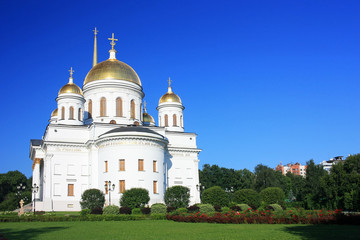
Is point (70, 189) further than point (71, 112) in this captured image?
No

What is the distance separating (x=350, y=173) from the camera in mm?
35156

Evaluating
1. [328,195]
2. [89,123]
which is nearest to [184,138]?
[89,123]

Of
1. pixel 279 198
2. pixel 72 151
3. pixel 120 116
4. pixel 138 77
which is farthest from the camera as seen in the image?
pixel 138 77

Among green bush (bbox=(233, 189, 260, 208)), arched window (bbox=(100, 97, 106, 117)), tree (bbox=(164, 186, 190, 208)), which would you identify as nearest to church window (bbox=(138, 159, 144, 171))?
tree (bbox=(164, 186, 190, 208))

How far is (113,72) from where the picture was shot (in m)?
41.4

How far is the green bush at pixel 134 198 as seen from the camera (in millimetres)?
30094

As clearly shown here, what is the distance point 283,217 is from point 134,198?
51.0 ft

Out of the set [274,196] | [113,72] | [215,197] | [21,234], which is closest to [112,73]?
[113,72]

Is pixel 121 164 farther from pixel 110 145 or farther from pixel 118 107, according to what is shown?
pixel 118 107

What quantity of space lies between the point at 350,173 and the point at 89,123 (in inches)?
1060

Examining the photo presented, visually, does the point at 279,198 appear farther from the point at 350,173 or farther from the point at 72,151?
the point at 72,151

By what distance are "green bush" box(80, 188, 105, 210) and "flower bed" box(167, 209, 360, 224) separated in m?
13.1

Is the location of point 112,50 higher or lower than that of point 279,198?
higher

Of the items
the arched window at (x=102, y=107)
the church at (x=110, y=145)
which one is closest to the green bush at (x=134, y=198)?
the church at (x=110, y=145)
